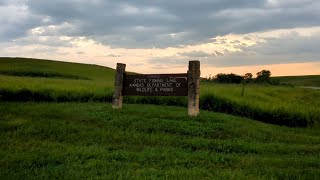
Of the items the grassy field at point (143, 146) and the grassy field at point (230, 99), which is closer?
the grassy field at point (143, 146)

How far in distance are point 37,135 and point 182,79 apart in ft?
23.3

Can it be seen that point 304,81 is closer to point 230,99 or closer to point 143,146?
point 230,99

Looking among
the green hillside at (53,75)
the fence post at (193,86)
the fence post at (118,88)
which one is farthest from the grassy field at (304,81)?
the fence post at (193,86)

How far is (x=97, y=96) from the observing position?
27.4m

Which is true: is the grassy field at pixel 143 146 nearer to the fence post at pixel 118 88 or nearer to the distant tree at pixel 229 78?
the fence post at pixel 118 88

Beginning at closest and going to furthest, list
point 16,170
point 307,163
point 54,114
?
point 16,170
point 307,163
point 54,114

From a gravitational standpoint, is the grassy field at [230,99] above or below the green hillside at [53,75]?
below

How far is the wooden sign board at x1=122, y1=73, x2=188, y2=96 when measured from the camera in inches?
790

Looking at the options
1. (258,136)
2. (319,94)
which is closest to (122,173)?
(258,136)

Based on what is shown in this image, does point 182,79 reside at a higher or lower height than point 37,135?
higher

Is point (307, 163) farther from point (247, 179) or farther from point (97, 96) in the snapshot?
point (97, 96)

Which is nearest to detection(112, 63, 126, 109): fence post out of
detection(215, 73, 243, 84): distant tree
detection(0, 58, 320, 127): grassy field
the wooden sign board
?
the wooden sign board

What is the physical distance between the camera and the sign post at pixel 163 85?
19.6 m

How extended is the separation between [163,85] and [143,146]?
653 centimetres
